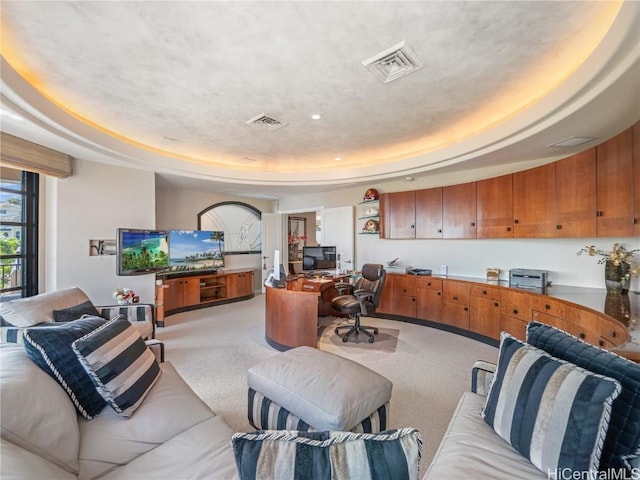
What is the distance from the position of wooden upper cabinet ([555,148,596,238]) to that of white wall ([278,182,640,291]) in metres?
0.54

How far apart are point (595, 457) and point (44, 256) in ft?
17.3

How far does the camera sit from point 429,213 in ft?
15.7

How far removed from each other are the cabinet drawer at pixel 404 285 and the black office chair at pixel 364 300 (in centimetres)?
87

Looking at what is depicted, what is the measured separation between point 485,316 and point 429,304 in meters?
0.86

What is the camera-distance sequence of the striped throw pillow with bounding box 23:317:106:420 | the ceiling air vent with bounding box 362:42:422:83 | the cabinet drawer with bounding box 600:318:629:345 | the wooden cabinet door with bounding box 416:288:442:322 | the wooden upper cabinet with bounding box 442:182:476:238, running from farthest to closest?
1. the wooden cabinet door with bounding box 416:288:442:322
2. the wooden upper cabinet with bounding box 442:182:476:238
3. the ceiling air vent with bounding box 362:42:422:83
4. the cabinet drawer with bounding box 600:318:629:345
5. the striped throw pillow with bounding box 23:317:106:420

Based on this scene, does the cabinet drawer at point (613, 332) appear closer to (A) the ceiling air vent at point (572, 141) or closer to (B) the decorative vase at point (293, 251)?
(A) the ceiling air vent at point (572, 141)

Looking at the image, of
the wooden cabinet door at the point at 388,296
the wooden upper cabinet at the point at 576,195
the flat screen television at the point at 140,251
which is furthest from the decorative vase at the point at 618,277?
the flat screen television at the point at 140,251

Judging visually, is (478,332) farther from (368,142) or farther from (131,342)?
(131,342)

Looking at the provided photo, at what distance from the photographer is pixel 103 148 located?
3.46 metres

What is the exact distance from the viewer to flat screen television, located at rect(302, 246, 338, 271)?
5.50 m

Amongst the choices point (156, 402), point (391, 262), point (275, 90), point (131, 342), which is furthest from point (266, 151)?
point (156, 402)

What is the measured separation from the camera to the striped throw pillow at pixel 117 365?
1.38 m

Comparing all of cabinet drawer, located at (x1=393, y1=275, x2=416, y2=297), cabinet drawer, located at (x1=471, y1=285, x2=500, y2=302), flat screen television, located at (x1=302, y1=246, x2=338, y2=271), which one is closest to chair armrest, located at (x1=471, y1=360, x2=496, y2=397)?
cabinet drawer, located at (x1=471, y1=285, x2=500, y2=302)

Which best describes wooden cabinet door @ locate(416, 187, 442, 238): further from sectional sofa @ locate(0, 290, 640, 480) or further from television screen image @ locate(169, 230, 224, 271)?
television screen image @ locate(169, 230, 224, 271)
